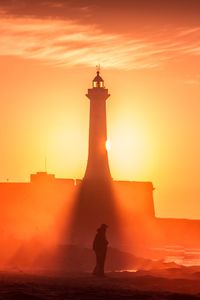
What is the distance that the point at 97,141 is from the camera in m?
84.4

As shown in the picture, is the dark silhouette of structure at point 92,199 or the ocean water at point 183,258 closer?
the ocean water at point 183,258

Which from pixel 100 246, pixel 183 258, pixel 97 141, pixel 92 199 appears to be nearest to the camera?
pixel 100 246

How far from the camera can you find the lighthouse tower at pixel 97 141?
8431cm

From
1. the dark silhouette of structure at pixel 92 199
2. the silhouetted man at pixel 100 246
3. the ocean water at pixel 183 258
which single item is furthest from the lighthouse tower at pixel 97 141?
the silhouetted man at pixel 100 246

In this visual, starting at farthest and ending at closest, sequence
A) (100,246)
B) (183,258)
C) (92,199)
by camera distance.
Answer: (92,199), (183,258), (100,246)

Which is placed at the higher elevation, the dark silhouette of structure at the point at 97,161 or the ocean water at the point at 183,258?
the dark silhouette of structure at the point at 97,161

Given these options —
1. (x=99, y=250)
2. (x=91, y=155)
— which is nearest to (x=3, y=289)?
(x=99, y=250)

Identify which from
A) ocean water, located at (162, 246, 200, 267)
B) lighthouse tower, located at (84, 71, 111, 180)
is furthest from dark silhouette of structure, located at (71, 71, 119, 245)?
ocean water, located at (162, 246, 200, 267)

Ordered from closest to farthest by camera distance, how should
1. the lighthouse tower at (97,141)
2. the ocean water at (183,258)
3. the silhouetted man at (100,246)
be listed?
the silhouetted man at (100,246), the ocean water at (183,258), the lighthouse tower at (97,141)

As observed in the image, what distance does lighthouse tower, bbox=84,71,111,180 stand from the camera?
3319 inches

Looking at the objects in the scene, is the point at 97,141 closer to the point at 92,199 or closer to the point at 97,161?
the point at 97,161

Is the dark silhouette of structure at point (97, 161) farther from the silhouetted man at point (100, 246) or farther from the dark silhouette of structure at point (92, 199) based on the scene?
the silhouetted man at point (100, 246)

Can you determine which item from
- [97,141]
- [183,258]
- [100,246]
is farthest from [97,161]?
[100,246]

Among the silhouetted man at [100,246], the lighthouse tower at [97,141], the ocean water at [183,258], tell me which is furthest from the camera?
the lighthouse tower at [97,141]
